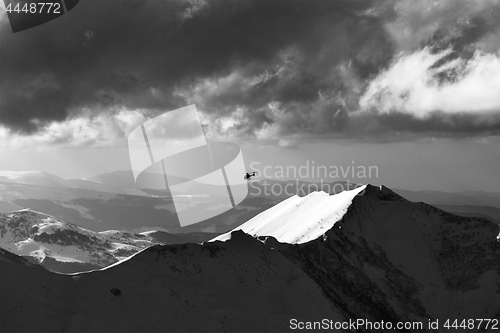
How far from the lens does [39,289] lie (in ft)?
291

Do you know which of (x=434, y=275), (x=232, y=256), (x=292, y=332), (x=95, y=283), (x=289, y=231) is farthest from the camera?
(x=289, y=231)

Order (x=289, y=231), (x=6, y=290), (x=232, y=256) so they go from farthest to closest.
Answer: (x=289, y=231) → (x=232, y=256) → (x=6, y=290)

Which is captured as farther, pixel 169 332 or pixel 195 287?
pixel 195 287

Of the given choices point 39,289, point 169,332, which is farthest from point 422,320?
point 39,289

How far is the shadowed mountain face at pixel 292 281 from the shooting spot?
8931 cm

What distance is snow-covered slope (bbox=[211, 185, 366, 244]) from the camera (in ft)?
509

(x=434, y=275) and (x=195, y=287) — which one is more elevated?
(x=195, y=287)

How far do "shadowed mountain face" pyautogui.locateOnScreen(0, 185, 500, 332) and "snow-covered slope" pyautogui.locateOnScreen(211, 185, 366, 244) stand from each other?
453 centimetres

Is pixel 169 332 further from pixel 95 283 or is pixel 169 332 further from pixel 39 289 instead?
pixel 39 289

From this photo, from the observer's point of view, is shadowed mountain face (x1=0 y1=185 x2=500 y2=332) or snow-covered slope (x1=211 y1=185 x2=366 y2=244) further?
snow-covered slope (x1=211 y1=185 x2=366 y2=244)

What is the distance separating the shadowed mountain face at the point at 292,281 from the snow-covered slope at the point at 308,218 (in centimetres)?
453

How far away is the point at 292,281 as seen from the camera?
394 ft

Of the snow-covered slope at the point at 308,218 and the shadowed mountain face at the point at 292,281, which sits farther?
the snow-covered slope at the point at 308,218

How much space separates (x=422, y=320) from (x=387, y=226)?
2868cm
